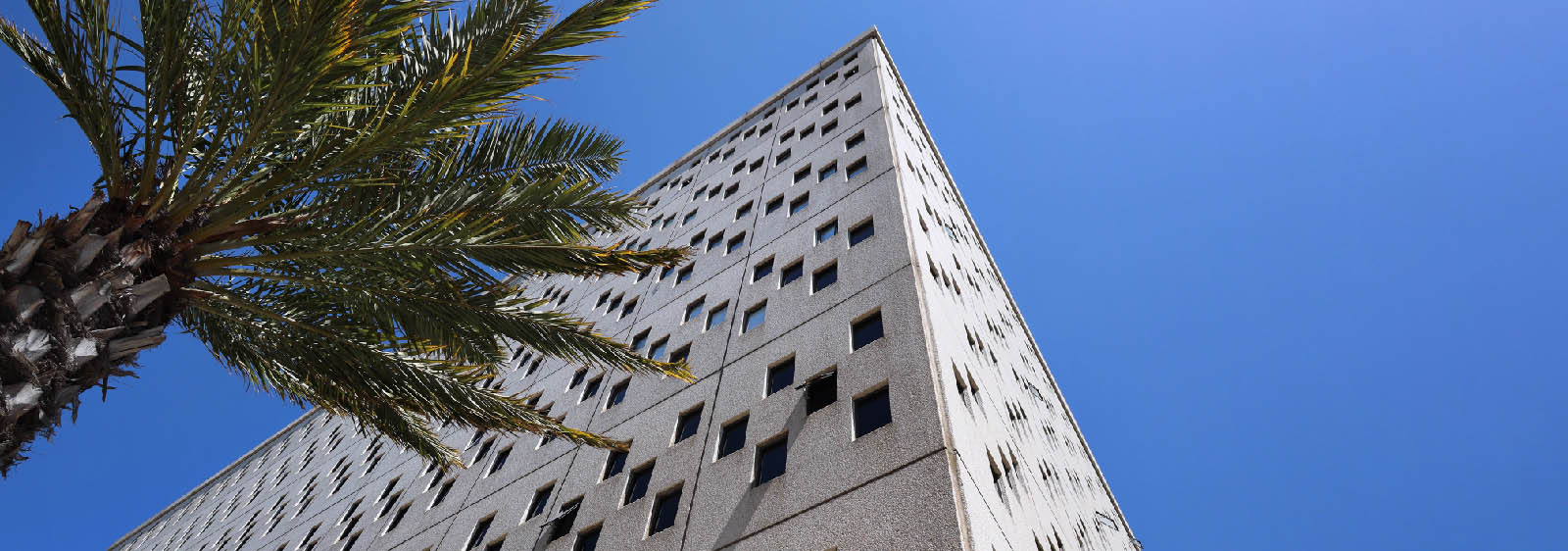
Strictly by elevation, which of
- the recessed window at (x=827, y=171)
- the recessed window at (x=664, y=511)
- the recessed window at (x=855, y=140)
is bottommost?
the recessed window at (x=664, y=511)

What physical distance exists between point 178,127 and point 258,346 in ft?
6.58

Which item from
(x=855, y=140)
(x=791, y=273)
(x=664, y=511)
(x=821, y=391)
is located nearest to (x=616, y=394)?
(x=791, y=273)

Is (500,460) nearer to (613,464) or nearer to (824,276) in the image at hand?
(613,464)

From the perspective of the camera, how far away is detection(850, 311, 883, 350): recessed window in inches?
463

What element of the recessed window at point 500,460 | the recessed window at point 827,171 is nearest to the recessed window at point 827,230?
the recessed window at point 827,171

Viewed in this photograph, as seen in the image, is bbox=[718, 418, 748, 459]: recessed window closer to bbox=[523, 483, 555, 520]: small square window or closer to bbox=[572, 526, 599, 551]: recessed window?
bbox=[572, 526, 599, 551]: recessed window

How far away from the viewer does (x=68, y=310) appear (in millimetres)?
4301

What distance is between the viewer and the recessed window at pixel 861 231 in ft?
47.7

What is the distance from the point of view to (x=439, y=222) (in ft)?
19.8

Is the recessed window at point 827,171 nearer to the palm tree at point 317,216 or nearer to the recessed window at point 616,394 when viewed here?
the recessed window at point 616,394

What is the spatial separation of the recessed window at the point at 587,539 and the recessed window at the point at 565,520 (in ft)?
1.33

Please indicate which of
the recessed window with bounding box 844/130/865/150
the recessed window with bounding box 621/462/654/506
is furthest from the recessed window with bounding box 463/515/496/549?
the recessed window with bounding box 844/130/865/150

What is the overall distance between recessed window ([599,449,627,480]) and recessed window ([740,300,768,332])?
2846 mm

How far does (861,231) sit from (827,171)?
166 inches
